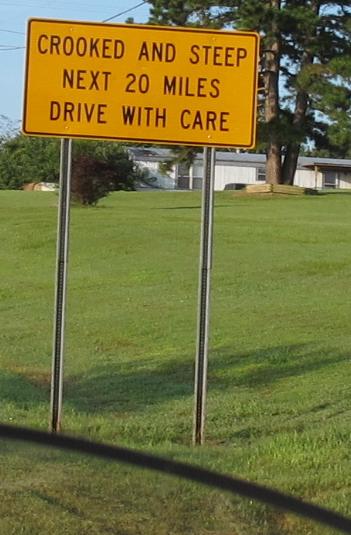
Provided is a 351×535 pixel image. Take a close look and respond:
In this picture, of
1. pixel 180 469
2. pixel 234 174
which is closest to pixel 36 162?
pixel 234 174

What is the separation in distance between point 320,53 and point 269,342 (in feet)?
107

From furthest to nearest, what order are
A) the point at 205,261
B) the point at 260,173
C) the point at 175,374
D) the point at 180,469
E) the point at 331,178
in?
the point at 331,178
the point at 260,173
the point at 175,374
the point at 205,261
the point at 180,469

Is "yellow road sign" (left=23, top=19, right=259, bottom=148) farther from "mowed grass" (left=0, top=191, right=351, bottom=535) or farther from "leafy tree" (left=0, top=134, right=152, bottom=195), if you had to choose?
"leafy tree" (left=0, top=134, right=152, bottom=195)

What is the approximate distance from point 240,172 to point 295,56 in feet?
118

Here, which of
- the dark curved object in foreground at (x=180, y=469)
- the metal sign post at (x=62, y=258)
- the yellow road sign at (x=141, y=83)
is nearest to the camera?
the dark curved object in foreground at (x=180, y=469)

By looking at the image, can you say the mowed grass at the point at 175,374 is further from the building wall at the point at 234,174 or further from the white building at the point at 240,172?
the building wall at the point at 234,174

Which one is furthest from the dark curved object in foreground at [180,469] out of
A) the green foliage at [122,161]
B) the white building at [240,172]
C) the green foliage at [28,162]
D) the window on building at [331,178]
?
the window on building at [331,178]

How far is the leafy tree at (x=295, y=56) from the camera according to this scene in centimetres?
4234

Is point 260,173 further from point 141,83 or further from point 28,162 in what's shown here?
point 141,83

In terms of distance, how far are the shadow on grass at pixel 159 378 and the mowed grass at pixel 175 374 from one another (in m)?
0.02

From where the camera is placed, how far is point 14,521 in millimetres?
3461

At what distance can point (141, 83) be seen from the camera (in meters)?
8.12

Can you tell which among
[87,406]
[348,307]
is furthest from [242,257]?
[87,406]

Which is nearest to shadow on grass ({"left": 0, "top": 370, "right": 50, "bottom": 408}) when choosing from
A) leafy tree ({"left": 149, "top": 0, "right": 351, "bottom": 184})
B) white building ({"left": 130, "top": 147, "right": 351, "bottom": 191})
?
leafy tree ({"left": 149, "top": 0, "right": 351, "bottom": 184})
